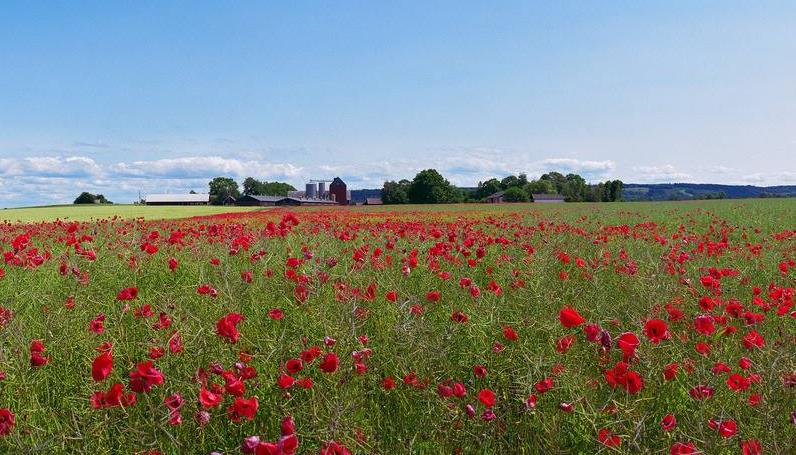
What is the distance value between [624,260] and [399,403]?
10.5 feet

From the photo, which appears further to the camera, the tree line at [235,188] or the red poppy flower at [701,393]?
the tree line at [235,188]

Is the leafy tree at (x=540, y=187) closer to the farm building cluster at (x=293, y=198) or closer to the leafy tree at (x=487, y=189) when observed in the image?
the leafy tree at (x=487, y=189)

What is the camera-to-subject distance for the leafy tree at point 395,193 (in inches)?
4117

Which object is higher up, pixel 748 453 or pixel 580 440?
pixel 748 453

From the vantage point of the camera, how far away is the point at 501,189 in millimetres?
126312

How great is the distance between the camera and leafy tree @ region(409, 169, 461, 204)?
317ft

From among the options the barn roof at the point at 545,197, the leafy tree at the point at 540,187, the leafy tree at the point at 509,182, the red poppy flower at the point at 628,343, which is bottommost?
the barn roof at the point at 545,197

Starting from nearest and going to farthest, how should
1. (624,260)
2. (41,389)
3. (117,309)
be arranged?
(41,389) → (117,309) → (624,260)

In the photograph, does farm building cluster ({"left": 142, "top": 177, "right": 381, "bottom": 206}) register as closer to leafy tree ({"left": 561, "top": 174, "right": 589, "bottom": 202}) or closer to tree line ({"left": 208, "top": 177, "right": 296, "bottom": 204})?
tree line ({"left": 208, "top": 177, "right": 296, "bottom": 204})

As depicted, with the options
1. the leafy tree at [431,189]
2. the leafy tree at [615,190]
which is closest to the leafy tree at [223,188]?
the leafy tree at [431,189]

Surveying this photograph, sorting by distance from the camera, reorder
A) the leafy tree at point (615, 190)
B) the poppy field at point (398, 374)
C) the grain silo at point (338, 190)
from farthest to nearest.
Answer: the grain silo at point (338, 190) < the leafy tree at point (615, 190) < the poppy field at point (398, 374)

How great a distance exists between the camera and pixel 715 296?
3971mm

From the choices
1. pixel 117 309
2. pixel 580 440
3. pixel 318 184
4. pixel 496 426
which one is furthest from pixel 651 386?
pixel 318 184

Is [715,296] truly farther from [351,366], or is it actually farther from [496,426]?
[351,366]
